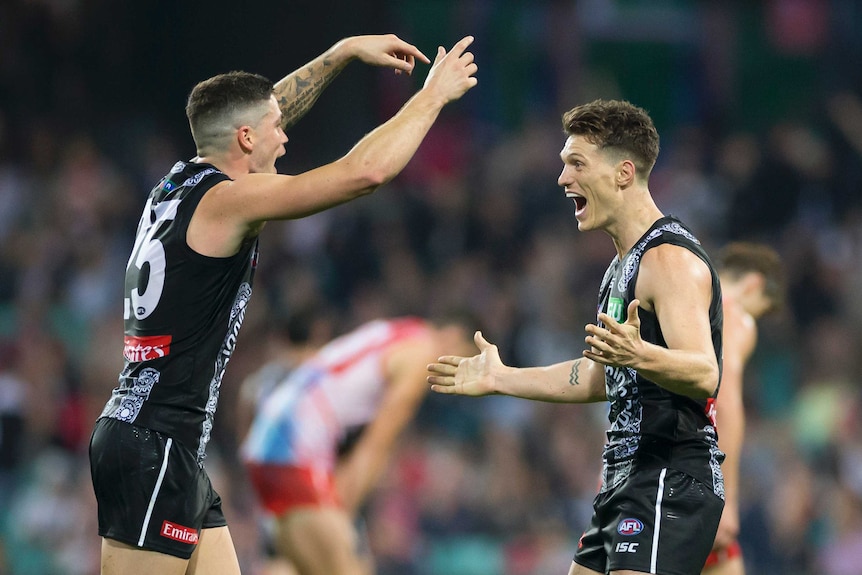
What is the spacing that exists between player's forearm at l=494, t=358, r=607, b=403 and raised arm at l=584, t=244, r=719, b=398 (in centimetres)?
54

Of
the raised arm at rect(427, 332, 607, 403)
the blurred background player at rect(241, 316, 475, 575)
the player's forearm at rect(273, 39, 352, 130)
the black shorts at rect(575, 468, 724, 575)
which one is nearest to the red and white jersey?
the blurred background player at rect(241, 316, 475, 575)

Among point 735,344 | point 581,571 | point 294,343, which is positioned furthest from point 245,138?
point 294,343

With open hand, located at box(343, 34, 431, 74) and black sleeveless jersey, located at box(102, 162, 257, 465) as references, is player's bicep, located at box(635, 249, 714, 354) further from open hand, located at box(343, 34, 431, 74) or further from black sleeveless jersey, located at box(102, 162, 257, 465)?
black sleeveless jersey, located at box(102, 162, 257, 465)

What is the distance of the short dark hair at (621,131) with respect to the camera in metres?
4.77

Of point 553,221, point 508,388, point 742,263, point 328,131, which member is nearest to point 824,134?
point 553,221

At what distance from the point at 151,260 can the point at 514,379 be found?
1444 mm

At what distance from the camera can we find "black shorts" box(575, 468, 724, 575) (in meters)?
4.45

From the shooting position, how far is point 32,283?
38.2ft

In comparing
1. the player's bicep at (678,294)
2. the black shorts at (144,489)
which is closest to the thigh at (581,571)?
the player's bicep at (678,294)

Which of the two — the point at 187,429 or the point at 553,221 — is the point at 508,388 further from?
the point at 553,221

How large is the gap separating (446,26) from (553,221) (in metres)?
4.20

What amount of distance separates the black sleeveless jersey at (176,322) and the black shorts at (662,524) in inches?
61.6

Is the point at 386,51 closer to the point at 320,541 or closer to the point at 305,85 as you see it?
the point at 305,85

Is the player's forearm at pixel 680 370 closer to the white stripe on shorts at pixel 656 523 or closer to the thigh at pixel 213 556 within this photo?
→ the white stripe on shorts at pixel 656 523
